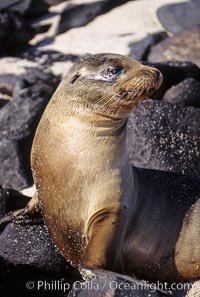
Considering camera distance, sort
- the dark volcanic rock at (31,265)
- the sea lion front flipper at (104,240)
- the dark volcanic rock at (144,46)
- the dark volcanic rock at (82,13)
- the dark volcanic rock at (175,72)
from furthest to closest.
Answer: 1. the dark volcanic rock at (82,13)
2. the dark volcanic rock at (144,46)
3. the dark volcanic rock at (175,72)
4. the dark volcanic rock at (31,265)
5. the sea lion front flipper at (104,240)

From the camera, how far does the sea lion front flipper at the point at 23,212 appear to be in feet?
19.3

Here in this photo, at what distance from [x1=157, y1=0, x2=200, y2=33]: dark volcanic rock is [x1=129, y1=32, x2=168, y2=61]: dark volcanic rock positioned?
63 cm

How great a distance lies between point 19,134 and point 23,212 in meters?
2.25

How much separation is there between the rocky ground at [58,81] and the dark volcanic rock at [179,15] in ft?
0.05

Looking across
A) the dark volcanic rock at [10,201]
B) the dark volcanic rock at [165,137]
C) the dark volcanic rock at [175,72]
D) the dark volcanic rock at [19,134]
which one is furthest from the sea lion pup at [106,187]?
the dark volcanic rock at [175,72]

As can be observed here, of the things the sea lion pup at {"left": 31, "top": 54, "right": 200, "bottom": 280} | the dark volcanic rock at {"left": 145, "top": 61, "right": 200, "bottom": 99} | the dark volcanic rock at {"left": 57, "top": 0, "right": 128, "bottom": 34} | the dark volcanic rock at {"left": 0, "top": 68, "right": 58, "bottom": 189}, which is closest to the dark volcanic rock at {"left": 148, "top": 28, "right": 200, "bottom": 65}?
the dark volcanic rock at {"left": 145, "top": 61, "right": 200, "bottom": 99}

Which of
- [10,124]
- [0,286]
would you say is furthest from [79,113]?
[10,124]

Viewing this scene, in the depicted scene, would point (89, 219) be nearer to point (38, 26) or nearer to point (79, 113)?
point (79, 113)

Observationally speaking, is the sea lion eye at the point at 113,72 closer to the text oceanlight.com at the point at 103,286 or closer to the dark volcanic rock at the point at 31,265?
the text oceanlight.com at the point at 103,286

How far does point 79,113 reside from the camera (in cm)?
512

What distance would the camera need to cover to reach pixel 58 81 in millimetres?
10219

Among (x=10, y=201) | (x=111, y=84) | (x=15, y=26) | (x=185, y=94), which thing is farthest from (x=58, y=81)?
(x=111, y=84)

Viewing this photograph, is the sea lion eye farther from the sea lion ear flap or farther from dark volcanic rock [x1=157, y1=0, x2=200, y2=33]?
dark volcanic rock [x1=157, y1=0, x2=200, y2=33]

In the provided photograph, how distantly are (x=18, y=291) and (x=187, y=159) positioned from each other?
226 centimetres
